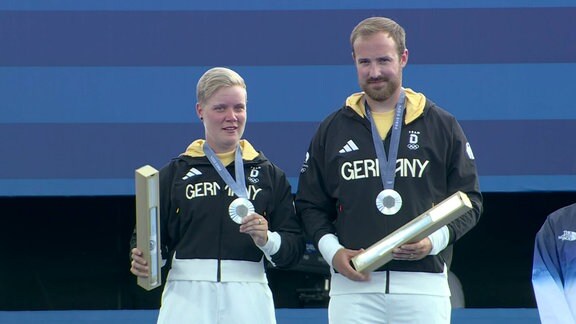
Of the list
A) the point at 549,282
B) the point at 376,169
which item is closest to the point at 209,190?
the point at 376,169

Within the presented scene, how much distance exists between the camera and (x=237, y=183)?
337cm

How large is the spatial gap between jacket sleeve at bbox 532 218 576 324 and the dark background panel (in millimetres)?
2404

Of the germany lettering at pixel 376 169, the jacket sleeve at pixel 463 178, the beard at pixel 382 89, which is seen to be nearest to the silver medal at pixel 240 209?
the germany lettering at pixel 376 169

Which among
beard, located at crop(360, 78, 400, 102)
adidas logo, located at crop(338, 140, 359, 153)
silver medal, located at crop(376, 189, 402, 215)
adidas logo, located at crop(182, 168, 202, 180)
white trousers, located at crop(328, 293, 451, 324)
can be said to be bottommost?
white trousers, located at crop(328, 293, 451, 324)

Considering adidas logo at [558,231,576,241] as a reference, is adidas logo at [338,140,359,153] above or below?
above

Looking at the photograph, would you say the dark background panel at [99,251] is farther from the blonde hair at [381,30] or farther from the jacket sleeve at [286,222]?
the blonde hair at [381,30]

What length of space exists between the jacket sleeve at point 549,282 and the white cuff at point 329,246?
65cm

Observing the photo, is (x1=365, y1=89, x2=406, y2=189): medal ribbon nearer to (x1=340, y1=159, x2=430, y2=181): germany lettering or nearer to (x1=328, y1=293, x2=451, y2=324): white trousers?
(x1=340, y1=159, x2=430, y2=181): germany lettering

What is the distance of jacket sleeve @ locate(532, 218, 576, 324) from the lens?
3143 millimetres

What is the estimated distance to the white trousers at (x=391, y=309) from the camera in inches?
122

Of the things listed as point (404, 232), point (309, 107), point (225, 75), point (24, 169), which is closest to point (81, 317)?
point (24, 169)

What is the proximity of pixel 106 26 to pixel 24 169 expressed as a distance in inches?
30.8

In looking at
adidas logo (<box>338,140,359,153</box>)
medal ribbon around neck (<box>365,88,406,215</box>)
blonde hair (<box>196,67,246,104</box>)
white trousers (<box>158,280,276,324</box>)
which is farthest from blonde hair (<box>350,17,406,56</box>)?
white trousers (<box>158,280,276,324</box>)

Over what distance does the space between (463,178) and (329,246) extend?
1.60 feet
